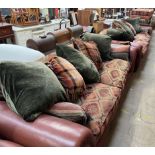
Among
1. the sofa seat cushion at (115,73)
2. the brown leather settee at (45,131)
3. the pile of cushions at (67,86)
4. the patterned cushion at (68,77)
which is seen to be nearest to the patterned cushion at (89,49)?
the pile of cushions at (67,86)

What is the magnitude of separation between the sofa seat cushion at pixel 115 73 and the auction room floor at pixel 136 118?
34 centimetres

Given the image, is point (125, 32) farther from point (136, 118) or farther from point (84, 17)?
point (84, 17)

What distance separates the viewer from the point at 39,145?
1.00 meters

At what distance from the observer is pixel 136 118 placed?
204 centimetres

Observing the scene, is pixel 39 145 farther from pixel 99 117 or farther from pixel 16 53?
pixel 16 53

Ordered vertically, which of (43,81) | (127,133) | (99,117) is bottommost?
(127,133)

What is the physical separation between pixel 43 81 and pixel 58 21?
3.25 m

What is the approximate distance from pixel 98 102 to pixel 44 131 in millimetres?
675

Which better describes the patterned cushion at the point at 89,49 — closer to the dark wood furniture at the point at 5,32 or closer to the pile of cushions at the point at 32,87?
the pile of cushions at the point at 32,87

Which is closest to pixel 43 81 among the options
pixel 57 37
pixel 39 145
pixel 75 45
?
pixel 39 145

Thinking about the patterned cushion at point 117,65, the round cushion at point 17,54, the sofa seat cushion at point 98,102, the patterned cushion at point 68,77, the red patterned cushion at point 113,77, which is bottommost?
the sofa seat cushion at point 98,102

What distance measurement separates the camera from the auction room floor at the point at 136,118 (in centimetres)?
174

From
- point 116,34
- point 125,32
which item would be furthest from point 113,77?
point 125,32
